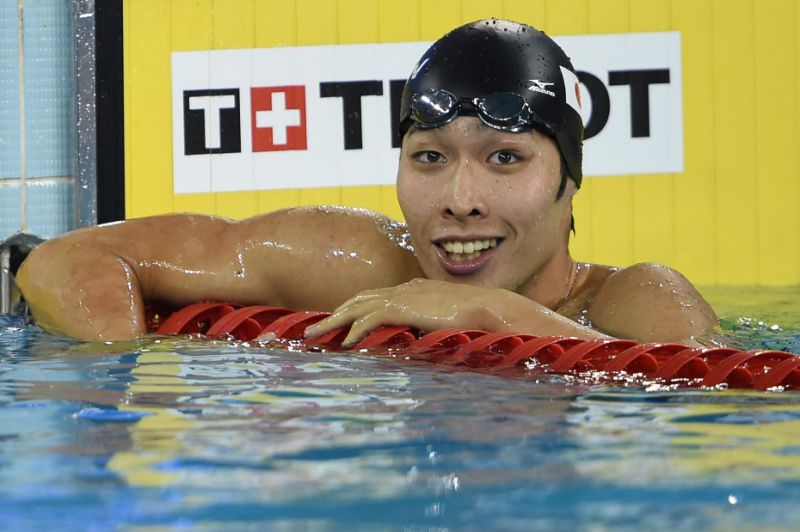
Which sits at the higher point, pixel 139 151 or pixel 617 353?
pixel 139 151

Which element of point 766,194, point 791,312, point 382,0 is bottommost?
point 791,312

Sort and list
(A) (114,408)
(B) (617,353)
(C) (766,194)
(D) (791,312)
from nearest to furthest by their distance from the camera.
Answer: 1. (A) (114,408)
2. (B) (617,353)
3. (D) (791,312)
4. (C) (766,194)

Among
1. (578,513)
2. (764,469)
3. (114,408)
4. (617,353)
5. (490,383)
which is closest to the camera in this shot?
(578,513)

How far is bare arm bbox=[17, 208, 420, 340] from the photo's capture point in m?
2.86

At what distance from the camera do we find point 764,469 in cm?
134

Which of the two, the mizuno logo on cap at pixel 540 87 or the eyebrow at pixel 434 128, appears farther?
the mizuno logo on cap at pixel 540 87

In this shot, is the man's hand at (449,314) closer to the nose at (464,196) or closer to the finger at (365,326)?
the finger at (365,326)

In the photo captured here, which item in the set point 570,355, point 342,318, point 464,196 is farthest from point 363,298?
point 570,355

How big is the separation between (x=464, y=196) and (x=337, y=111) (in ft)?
10.1

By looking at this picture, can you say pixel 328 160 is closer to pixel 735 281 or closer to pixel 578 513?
pixel 735 281

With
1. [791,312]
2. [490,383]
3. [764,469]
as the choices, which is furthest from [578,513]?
[791,312]

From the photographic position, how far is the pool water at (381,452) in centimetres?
117

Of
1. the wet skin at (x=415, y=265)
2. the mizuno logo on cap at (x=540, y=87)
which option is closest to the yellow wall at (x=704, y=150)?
the wet skin at (x=415, y=265)

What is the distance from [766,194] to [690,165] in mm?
383
